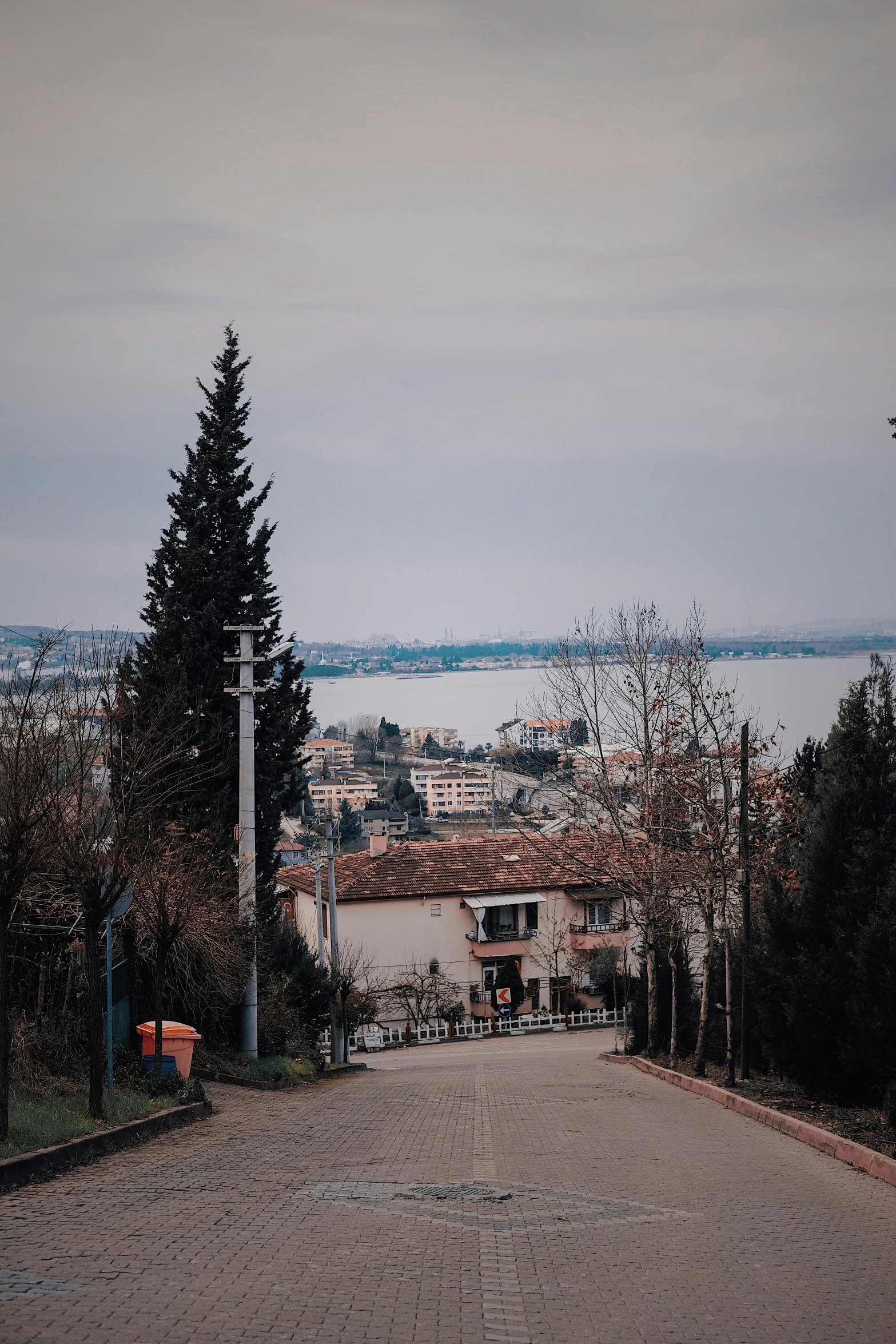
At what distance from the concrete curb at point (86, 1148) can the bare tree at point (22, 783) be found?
0.43 m

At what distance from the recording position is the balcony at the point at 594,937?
51.2m

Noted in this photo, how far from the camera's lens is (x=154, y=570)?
82.1ft

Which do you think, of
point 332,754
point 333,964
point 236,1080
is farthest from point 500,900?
point 332,754

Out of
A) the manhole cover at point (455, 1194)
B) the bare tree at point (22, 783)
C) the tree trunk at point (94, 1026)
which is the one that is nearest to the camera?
the manhole cover at point (455, 1194)

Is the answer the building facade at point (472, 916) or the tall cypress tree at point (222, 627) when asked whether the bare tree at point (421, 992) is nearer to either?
the building facade at point (472, 916)

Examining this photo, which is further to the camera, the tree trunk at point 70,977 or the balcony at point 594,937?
the balcony at point 594,937

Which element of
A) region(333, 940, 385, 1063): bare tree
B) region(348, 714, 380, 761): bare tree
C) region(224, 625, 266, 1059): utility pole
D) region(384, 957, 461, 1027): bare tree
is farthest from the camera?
region(348, 714, 380, 761): bare tree

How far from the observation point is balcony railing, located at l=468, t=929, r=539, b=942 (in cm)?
4962

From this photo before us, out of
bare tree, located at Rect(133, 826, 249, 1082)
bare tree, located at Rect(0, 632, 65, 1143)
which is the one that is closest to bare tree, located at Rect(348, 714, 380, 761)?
bare tree, located at Rect(133, 826, 249, 1082)

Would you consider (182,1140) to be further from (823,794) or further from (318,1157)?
(823,794)

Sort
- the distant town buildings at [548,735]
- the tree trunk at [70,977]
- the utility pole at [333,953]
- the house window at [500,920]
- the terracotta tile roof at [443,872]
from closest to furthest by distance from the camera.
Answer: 1. the tree trunk at [70,977]
2. the distant town buildings at [548,735]
3. the utility pole at [333,953]
4. the terracotta tile roof at [443,872]
5. the house window at [500,920]

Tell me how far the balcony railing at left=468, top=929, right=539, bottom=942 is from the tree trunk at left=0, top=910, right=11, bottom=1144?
40168mm

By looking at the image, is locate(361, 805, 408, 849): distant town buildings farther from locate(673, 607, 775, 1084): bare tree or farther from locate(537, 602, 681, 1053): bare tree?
locate(673, 607, 775, 1084): bare tree

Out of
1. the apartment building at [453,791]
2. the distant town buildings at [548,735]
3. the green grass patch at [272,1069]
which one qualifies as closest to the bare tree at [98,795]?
the green grass patch at [272,1069]
